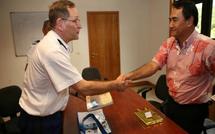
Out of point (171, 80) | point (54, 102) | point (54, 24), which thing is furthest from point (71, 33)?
point (171, 80)

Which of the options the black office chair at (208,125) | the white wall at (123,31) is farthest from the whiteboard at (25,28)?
the black office chair at (208,125)

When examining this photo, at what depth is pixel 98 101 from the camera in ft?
5.41

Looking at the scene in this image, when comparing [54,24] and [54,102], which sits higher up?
[54,24]

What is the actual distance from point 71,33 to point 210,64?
1117mm

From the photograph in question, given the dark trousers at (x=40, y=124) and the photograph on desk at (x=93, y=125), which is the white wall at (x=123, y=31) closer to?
the dark trousers at (x=40, y=124)

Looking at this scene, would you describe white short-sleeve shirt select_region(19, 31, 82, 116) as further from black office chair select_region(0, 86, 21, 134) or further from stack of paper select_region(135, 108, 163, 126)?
black office chair select_region(0, 86, 21, 134)

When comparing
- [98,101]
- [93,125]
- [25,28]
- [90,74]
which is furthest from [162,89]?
[25,28]

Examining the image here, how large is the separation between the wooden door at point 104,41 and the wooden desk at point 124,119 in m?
3.09

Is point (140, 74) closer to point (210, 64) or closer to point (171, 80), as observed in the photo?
point (171, 80)

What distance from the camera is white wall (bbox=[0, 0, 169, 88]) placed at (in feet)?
15.4

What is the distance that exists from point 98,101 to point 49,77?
0.44m

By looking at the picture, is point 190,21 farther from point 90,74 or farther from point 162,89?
point 90,74

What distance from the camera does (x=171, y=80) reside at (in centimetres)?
193

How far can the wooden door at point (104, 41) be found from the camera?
5.30m
